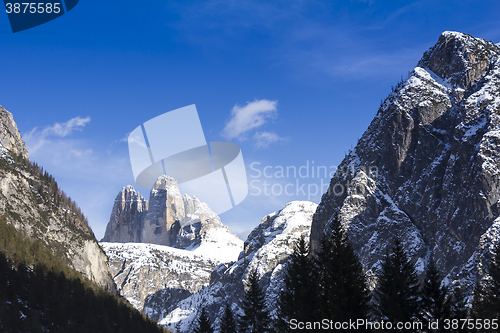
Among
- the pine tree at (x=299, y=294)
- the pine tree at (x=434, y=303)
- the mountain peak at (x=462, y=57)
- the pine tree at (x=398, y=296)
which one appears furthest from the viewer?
the mountain peak at (x=462, y=57)

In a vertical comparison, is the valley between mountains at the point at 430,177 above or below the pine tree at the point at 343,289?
above

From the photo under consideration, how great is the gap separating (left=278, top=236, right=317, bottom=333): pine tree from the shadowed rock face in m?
74.2

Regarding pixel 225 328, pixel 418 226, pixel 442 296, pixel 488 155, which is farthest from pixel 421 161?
pixel 442 296

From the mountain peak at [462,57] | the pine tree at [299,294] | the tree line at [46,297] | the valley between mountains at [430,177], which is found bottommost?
the pine tree at [299,294]

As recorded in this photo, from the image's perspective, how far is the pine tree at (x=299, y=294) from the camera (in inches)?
2132

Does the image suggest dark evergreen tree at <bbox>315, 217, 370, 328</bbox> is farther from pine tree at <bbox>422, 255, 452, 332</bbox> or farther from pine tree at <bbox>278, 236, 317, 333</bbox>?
pine tree at <bbox>278, 236, 317, 333</bbox>

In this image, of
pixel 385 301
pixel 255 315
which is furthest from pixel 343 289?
pixel 255 315

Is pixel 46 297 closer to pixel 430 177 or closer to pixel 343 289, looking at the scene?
pixel 430 177

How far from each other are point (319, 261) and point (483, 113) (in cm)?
9980

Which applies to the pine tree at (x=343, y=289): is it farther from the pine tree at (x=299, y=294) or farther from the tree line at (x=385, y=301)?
the pine tree at (x=299, y=294)

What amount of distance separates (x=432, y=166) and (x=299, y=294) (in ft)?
356

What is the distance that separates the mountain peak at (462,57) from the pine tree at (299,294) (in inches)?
5047

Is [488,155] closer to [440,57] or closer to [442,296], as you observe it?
[440,57]

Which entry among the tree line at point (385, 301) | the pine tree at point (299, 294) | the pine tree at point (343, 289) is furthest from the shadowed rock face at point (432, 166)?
the pine tree at point (343, 289)
